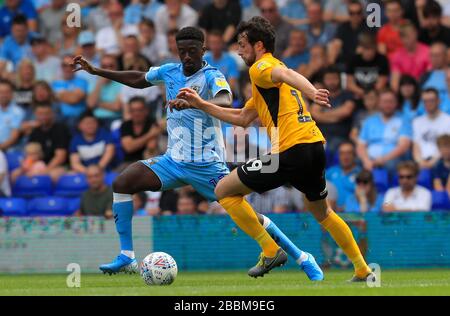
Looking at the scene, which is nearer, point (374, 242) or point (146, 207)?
point (374, 242)

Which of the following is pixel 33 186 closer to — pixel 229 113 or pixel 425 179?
pixel 425 179

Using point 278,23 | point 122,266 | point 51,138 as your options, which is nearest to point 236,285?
point 122,266

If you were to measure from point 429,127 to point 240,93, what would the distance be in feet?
9.66

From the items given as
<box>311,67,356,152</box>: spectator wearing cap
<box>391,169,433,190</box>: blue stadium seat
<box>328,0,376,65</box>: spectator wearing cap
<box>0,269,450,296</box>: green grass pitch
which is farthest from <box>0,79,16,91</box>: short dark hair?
<box>391,169,433,190</box>: blue stadium seat

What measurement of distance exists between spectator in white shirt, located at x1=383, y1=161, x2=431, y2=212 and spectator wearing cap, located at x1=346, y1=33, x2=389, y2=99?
187 centimetres

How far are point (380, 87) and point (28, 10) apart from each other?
274 inches

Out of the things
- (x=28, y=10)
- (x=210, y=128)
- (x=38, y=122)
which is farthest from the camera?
(x=28, y=10)

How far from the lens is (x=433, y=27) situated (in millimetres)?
16859

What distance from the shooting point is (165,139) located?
Result: 54.4 feet

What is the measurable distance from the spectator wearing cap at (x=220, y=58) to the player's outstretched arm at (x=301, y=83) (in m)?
7.10

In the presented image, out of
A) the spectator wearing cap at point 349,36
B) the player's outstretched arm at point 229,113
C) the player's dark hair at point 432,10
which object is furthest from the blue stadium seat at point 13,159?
the player's outstretched arm at point 229,113

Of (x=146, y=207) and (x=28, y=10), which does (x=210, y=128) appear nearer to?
(x=146, y=207)

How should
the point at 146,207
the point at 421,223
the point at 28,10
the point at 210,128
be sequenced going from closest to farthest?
the point at 210,128 < the point at 421,223 < the point at 146,207 < the point at 28,10

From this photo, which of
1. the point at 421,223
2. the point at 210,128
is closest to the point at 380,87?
the point at 421,223
